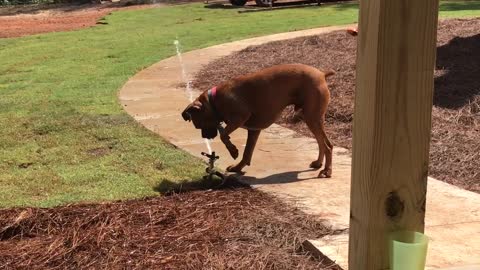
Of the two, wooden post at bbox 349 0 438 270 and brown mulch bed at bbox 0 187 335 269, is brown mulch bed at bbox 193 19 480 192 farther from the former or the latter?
wooden post at bbox 349 0 438 270

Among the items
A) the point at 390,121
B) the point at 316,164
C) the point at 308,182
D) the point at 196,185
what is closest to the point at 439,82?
the point at 316,164

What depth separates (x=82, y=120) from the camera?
686 cm

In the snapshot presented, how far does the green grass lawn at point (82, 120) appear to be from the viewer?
15.4ft

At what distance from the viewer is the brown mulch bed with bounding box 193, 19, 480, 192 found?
515 centimetres

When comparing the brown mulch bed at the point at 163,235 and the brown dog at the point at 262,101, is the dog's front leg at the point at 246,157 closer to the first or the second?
the brown dog at the point at 262,101

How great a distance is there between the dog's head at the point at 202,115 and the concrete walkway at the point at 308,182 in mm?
493

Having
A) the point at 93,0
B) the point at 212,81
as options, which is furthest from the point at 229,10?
the point at 212,81

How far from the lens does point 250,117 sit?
4.80 meters

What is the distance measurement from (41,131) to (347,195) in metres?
3.56

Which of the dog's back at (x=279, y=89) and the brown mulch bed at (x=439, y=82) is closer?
the dog's back at (x=279, y=89)

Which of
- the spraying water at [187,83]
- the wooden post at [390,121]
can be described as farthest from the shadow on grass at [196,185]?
the wooden post at [390,121]

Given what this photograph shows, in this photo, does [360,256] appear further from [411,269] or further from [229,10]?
[229,10]

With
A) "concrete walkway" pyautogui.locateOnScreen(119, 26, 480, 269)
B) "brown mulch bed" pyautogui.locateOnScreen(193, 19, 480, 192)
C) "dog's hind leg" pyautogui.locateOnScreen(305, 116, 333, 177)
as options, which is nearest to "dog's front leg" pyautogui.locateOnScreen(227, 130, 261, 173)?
"concrete walkway" pyautogui.locateOnScreen(119, 26, 480, 269)

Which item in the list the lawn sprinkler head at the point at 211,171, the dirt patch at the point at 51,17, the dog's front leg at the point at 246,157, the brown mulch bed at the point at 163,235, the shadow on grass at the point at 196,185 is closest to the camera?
the brown mulch bed at the point at 163,235
